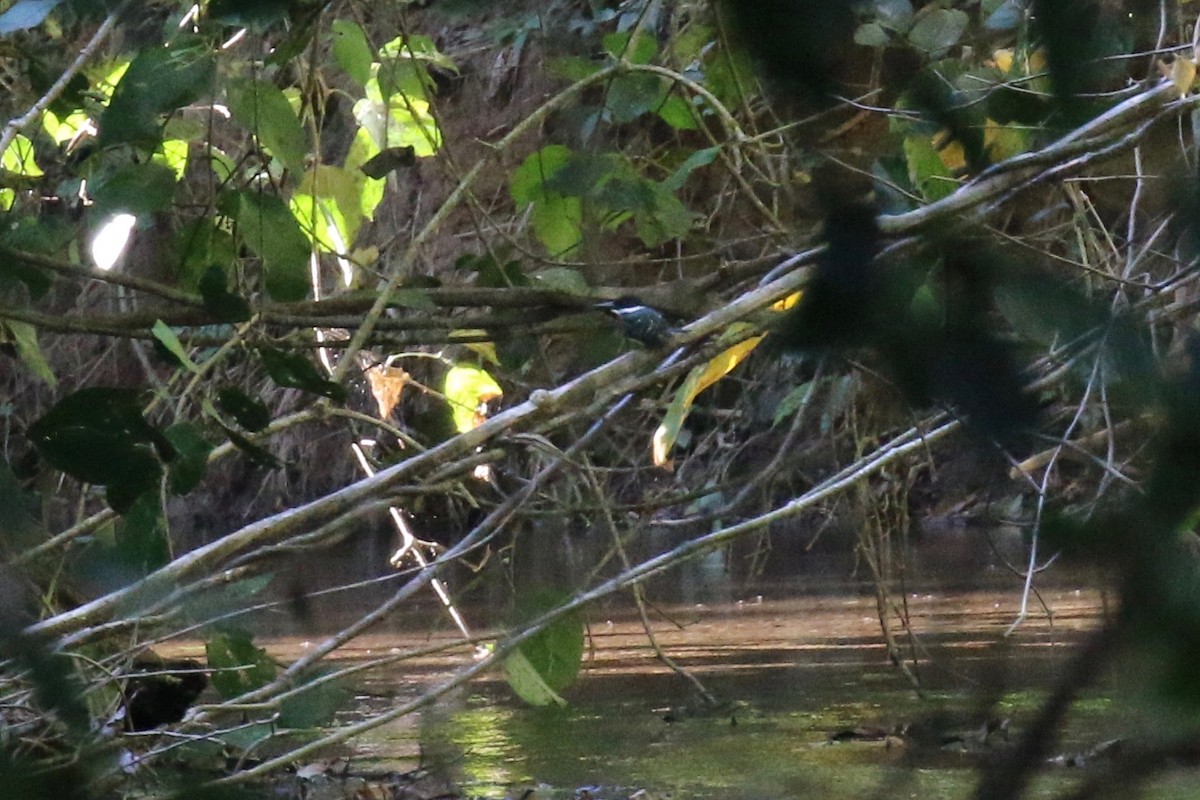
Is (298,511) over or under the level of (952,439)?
under

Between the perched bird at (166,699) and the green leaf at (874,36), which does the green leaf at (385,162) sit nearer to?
the perched bird at (166,699)

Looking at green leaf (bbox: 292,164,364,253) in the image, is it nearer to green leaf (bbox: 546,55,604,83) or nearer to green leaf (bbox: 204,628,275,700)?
green leaf (bbox: 546,55,604,83)

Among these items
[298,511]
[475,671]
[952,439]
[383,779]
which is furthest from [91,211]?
[952,439]

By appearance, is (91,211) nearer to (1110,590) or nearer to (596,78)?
(596,78)

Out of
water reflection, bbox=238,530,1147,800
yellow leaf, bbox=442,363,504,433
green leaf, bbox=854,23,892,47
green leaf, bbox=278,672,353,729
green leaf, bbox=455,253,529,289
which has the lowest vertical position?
water reflection, bbox=238,530,1147,800

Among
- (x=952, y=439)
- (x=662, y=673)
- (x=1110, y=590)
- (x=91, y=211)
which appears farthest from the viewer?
(x=662, y=673)

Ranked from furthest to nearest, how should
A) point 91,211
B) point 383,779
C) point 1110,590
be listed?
point 383,779 → point 91,211 → point 1110,590

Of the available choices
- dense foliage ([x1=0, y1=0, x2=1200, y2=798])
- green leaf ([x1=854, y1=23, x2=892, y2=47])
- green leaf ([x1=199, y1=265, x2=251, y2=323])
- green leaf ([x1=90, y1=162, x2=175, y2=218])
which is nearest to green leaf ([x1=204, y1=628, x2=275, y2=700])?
dense foliage ([x1=0, y1=0, x2=1200, y2=798])

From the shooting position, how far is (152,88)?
147 centimetres

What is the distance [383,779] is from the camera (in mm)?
2438

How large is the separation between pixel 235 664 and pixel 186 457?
0.31m

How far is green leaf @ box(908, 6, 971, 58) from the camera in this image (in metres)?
2.04

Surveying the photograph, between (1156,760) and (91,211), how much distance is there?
5.17ft

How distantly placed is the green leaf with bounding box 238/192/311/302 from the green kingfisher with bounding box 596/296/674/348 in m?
0.37
